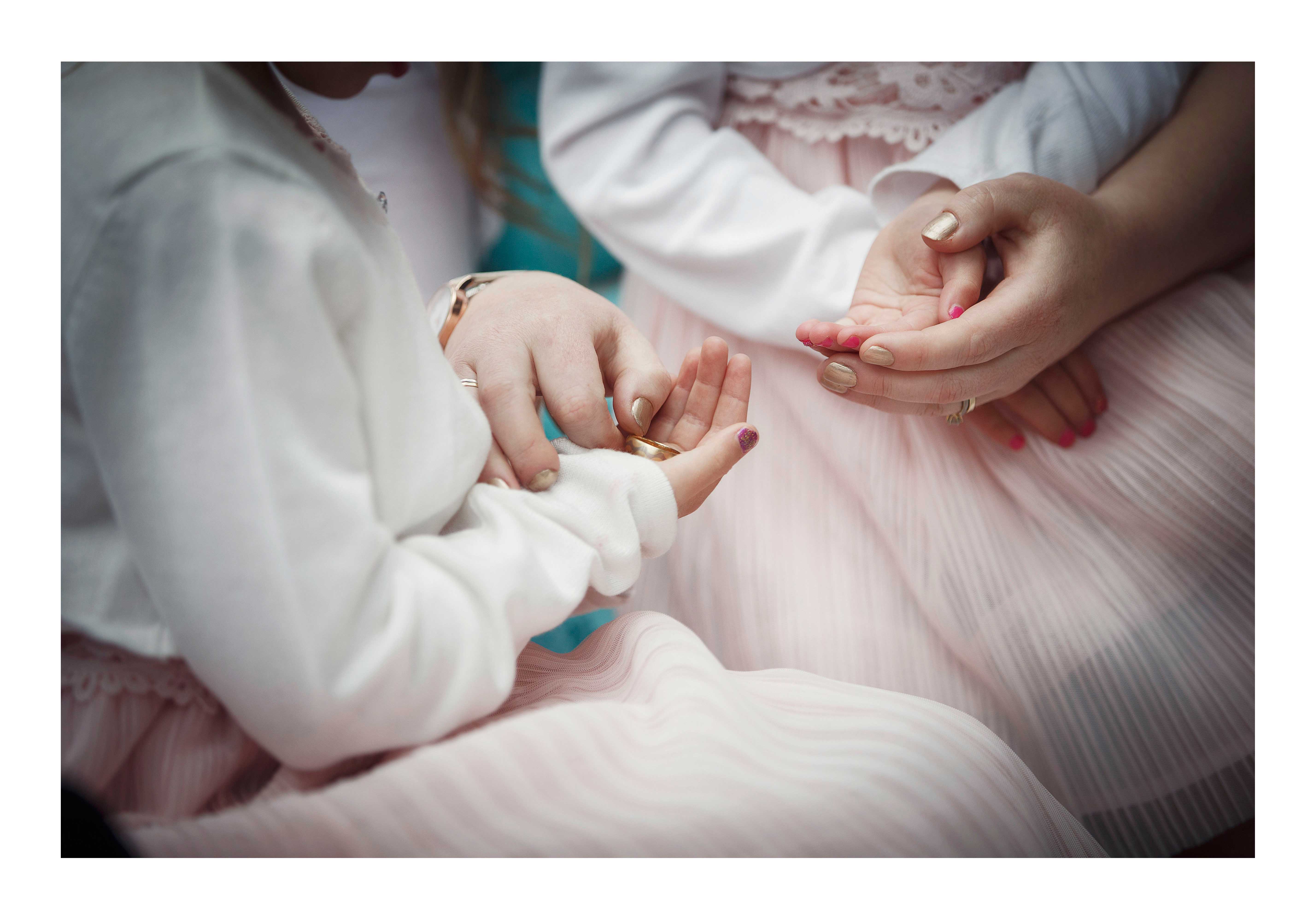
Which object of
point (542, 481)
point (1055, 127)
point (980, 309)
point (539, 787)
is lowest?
point (539, 787)

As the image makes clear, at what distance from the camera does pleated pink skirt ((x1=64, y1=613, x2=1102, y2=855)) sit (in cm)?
32

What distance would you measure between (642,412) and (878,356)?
0.49 ft

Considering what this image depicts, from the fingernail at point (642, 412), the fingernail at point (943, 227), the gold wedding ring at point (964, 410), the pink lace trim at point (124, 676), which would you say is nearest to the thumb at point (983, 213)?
the fingernail at point (943, 227)

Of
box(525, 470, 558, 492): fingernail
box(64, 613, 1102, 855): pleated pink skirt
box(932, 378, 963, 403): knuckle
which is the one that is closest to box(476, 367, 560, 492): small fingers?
box(525, 470, 558, 492): fingernail

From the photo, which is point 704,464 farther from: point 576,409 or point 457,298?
point 457,298

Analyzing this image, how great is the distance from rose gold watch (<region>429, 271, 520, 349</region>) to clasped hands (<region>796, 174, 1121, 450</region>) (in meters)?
0.23

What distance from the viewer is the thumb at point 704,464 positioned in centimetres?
42

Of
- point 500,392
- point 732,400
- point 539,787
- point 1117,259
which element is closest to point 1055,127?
point 1117,259

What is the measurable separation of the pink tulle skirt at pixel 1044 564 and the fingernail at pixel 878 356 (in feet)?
0.39

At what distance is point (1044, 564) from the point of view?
1.76ft

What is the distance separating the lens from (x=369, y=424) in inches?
12.9

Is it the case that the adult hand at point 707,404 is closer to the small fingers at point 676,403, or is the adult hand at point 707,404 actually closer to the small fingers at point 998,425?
the small fingers at point 676,403

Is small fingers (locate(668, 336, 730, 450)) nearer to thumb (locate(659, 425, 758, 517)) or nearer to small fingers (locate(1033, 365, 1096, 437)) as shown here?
thumb (locate(659, 425, 758, 517))

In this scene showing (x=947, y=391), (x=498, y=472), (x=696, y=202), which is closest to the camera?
(x=498, y=472)
